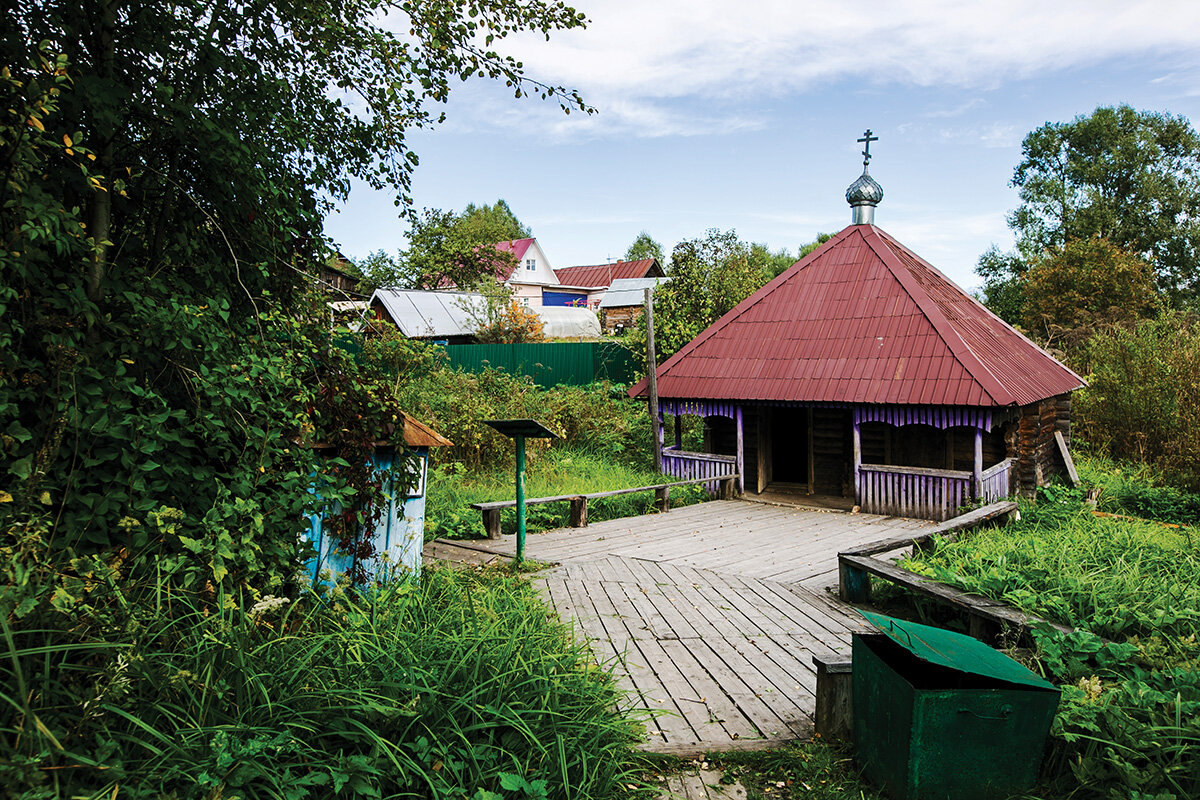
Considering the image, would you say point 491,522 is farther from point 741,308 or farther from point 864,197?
point 864,197

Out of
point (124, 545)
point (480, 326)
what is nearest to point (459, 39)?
point (124, 545)

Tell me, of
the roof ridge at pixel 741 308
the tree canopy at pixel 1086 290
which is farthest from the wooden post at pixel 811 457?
the tree canopy at pixel 1086 290

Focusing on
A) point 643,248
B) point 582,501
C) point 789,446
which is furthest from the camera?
point 643,248

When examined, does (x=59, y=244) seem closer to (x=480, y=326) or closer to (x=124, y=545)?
(x=124, y=545)

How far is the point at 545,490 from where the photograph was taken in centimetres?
1159

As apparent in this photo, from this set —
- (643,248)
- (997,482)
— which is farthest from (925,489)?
(643,248)

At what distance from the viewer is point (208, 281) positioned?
379 cm

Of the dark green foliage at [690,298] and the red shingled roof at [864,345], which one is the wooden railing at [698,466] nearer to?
the red shingled roof at [864,345]

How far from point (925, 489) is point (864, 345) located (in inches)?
102

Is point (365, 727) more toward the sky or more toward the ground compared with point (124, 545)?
more toward the ground

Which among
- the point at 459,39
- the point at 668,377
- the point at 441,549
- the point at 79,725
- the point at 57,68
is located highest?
the point at 459,39

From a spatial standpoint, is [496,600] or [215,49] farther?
[496,600]

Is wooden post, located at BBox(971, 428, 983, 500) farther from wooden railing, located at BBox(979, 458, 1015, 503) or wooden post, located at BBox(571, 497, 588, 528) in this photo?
wooden post, located at BBox(571, 497, 588, 528)

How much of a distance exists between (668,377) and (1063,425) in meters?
8.57
